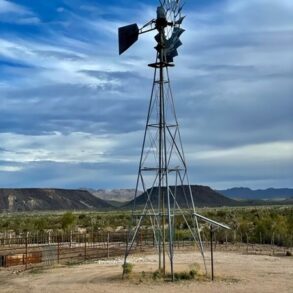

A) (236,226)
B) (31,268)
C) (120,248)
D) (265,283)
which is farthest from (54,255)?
(236,226)

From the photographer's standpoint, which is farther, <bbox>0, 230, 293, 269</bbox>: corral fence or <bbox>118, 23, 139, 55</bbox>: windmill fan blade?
<bbox>0, 230, 293, 269</bbox>: corral fence

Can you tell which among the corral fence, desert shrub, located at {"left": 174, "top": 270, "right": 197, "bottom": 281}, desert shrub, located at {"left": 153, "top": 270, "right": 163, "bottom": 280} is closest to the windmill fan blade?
desert shrub, located at {"left": 153, "top": 270, "right": 163, "bottom": 280}

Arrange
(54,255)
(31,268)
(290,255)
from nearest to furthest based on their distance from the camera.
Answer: (31,268) → (54,255) → (290,255)

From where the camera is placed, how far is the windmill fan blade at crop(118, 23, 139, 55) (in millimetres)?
24281

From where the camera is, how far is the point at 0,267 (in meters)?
31.0

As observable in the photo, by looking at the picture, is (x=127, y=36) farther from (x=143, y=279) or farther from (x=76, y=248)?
(x=76, y=248)

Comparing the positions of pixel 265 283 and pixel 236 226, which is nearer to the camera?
pixel 265 283

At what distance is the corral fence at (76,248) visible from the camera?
107 feet

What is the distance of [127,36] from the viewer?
24.4m

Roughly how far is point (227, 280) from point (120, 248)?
1790 cm

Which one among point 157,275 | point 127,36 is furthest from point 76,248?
point 127,36

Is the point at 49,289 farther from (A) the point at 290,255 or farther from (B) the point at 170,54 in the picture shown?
(A) the point at 290,255

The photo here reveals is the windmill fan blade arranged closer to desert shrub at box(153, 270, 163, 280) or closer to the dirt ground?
desert shrub at box(153, 270, 163, 280)

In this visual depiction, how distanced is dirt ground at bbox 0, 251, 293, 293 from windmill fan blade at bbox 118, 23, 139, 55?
9.21m
